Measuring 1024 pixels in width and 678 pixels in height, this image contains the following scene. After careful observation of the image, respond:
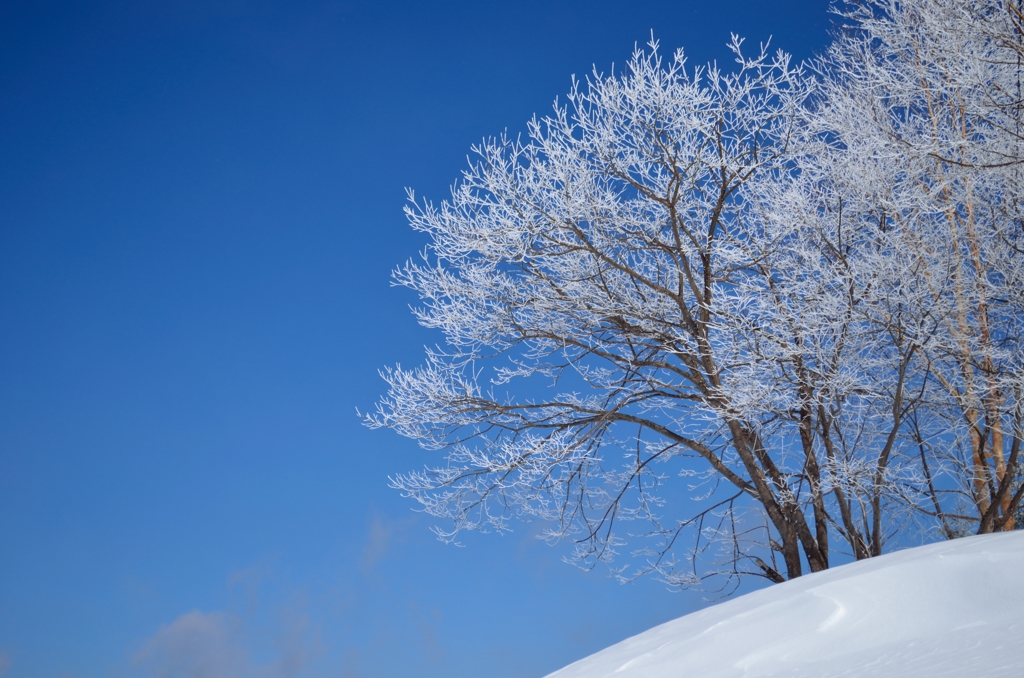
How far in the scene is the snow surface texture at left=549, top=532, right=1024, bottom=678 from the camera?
226cm

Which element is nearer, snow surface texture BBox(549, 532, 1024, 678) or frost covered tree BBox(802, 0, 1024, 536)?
snow surface texture BBox(549, 532, 1024, 678)

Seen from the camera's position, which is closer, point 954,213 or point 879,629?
point 879,629

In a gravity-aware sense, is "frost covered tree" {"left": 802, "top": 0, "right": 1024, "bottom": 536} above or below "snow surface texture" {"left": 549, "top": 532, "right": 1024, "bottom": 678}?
above

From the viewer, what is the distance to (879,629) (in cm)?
254

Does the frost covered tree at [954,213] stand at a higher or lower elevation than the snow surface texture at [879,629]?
higher

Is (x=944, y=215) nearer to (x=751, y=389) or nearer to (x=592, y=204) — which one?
(x=751, y=389)

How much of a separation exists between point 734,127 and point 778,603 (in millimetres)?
5046

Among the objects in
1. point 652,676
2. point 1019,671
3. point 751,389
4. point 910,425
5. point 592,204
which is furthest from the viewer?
point 910,425

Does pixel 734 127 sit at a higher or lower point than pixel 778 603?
higher

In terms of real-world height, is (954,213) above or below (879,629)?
above

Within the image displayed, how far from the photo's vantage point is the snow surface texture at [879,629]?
2260mm

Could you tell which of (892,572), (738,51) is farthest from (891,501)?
(892,572)

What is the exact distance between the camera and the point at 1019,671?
2.01 m

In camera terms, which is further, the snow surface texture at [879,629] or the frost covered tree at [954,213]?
the frost covered tree at [954,213]
